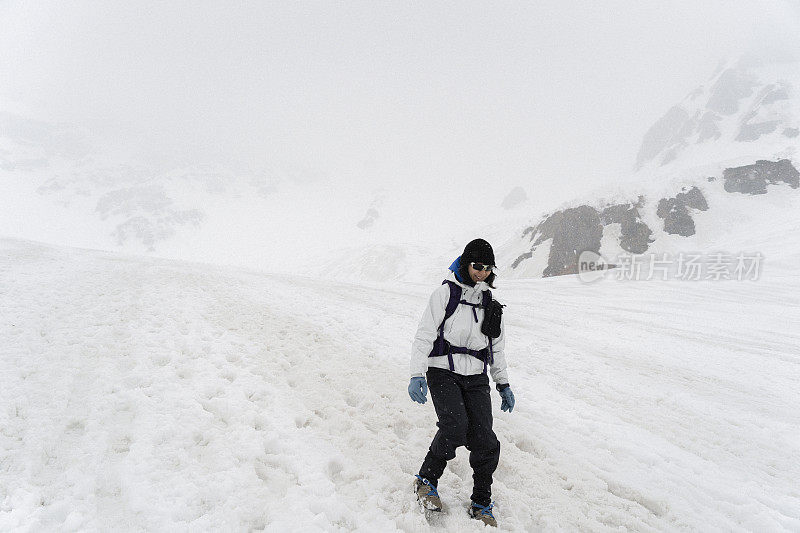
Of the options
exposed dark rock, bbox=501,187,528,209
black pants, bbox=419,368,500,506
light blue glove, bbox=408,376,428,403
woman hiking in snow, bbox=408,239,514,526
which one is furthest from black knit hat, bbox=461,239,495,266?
exposed dark rock, bbox=501,187,528,209

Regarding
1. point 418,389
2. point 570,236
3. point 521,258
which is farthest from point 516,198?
point 418,389

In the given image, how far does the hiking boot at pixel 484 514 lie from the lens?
3.62m

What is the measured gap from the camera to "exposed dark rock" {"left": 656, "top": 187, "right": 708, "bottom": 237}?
38.1 m

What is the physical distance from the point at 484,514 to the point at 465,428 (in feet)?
3.18

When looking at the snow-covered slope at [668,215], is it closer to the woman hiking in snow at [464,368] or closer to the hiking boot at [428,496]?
the woman hiking in snow at [464,368]

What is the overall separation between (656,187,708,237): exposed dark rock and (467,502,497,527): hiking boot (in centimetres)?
4436

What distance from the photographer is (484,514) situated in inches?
143

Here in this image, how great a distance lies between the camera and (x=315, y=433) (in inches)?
A: 198

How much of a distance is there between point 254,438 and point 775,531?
252 inches

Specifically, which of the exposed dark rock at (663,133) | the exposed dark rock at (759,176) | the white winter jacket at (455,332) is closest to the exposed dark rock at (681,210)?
the exposed dark rock at (759,176)

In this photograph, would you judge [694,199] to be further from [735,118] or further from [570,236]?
[735,118]

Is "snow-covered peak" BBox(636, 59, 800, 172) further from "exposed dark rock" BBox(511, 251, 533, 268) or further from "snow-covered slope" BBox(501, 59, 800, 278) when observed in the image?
"exposed dark rock" BBox(511, 251, 533, 268)

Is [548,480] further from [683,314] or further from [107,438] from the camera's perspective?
[683,314]

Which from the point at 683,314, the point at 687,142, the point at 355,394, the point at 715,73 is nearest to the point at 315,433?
the point at 355,394
